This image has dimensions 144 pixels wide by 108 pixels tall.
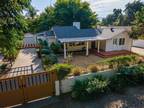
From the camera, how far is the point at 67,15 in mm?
38688

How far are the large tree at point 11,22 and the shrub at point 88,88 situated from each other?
4277mm

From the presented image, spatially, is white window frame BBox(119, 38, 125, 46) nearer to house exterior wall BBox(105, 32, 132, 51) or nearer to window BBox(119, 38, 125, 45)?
window BBox(119, 38, 125, 45)

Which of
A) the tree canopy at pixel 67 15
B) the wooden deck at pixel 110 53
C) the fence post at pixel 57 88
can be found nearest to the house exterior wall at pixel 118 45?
the wooden deck at pixel 110 53

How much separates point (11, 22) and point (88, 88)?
5.49m

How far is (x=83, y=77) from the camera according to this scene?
9.97 meters

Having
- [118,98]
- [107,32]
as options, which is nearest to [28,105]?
[118,98]

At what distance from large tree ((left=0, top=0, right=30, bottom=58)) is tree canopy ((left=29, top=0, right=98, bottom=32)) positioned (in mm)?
30185

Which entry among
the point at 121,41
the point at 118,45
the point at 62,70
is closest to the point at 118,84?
the point at 62,70

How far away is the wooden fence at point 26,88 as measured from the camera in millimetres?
8203

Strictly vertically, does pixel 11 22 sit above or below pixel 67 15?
below

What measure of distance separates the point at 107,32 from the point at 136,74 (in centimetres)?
1570

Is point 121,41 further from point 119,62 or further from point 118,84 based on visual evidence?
point 118,84

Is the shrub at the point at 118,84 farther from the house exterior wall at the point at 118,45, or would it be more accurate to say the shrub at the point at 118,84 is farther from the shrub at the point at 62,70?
the house exterior wall at the point at 118,45

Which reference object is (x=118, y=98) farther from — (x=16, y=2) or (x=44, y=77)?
(x=16, y=2)
